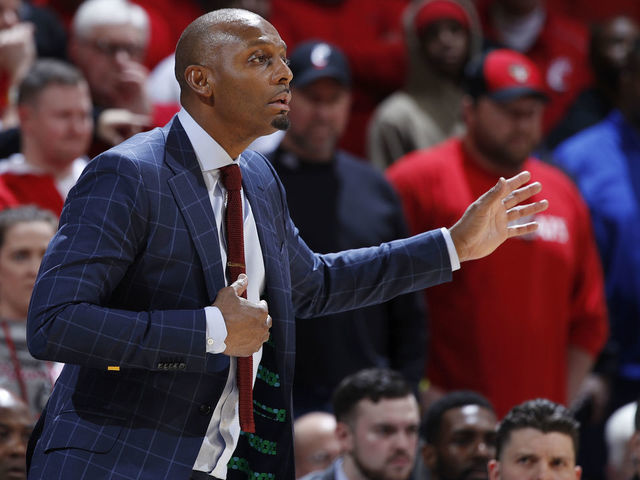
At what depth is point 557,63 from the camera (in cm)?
635

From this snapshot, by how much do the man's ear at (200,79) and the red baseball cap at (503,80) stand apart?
9.22 ft

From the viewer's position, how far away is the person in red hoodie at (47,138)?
165 inches

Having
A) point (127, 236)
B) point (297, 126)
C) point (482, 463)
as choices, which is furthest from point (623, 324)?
point (127, 236)

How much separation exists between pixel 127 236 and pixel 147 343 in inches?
7.8

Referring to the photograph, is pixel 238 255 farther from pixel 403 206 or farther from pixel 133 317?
pixel 403 206

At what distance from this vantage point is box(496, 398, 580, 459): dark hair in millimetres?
3514

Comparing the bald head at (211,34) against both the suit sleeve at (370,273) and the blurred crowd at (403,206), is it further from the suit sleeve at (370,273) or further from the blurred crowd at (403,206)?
the blurred crowd at (403,206)

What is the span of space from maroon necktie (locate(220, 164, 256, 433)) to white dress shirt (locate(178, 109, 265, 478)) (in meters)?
0.02

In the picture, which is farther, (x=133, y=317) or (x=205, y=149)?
(x=205, y=149)

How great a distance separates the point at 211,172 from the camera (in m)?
2.26

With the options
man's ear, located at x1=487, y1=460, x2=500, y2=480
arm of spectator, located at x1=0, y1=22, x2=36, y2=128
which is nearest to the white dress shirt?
man's ear, located at x1=487, y1=460, x2=500, y2=480

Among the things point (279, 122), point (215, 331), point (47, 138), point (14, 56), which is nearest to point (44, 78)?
point (47, 138)

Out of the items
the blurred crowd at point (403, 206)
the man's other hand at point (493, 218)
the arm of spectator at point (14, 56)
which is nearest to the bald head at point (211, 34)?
the man's other hand at point (493, 218)

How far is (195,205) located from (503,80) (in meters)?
2.94
